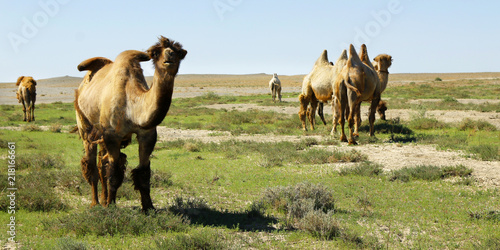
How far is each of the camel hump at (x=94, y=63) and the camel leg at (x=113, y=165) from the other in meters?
1.94

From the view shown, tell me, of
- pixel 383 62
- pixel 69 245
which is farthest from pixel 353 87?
pixel 69 245

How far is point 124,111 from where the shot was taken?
5.73 metres

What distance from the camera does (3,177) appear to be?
828 cm

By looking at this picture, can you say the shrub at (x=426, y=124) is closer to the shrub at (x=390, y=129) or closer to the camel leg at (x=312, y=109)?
the shrub at (x=390, y=129)

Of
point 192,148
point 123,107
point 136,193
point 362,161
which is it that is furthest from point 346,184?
point 192,148

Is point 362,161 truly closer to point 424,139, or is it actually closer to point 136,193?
point 424,139

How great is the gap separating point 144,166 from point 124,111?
84cm

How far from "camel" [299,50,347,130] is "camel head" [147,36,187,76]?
10266 millimetres

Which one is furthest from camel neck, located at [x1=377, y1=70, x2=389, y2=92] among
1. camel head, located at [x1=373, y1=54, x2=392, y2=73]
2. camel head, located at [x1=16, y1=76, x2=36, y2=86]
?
camel head, located at [x1=16, y1=76, x2=36, y2=86]

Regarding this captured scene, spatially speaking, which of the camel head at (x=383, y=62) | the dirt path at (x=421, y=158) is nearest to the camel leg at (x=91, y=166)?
the dirt path at (x=421, y=158)

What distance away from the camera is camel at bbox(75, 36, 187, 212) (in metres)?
5.11

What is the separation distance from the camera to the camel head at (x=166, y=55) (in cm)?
497

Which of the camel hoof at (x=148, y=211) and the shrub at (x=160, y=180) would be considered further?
the shrub at (x=160, y=180)

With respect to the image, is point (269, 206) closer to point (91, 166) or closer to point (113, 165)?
point (113, 165)
